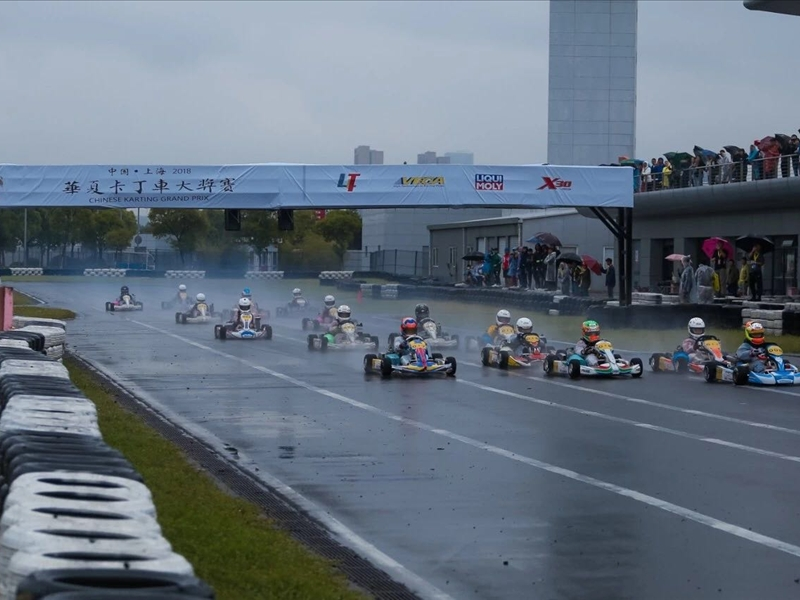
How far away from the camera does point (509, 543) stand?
763 centimetres

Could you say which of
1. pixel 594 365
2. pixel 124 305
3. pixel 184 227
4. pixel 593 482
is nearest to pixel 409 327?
pixel 594 365

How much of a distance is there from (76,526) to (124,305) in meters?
33.4

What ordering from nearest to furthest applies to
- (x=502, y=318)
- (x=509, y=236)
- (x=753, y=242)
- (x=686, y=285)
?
1. (x=502, y=318)
2. (x=686, y=285)
3. (x=753, y=242)
4. (x=509, y=236)

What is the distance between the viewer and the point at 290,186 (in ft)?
84.1

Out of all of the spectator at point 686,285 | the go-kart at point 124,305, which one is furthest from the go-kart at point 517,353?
the go-kart at point 124,305

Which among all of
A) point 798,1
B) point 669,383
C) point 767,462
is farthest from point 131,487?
point 798,1

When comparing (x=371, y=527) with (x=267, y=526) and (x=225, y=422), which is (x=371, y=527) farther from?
(x=225, y=422)

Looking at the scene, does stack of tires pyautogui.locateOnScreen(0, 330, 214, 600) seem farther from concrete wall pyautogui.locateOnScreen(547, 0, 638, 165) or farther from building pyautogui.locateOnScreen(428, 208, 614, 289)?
concrete wall pyautogui.locateOnScreen(547, 0, 638, 165)

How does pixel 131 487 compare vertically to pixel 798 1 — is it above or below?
below

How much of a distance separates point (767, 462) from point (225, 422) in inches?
223

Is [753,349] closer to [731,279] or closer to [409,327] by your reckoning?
[409,327]

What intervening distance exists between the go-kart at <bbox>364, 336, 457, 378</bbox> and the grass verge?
804 cm

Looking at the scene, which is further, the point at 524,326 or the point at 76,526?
→ the point at 524,326

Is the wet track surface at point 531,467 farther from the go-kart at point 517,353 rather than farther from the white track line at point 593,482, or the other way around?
the go-kart at point 517,353
